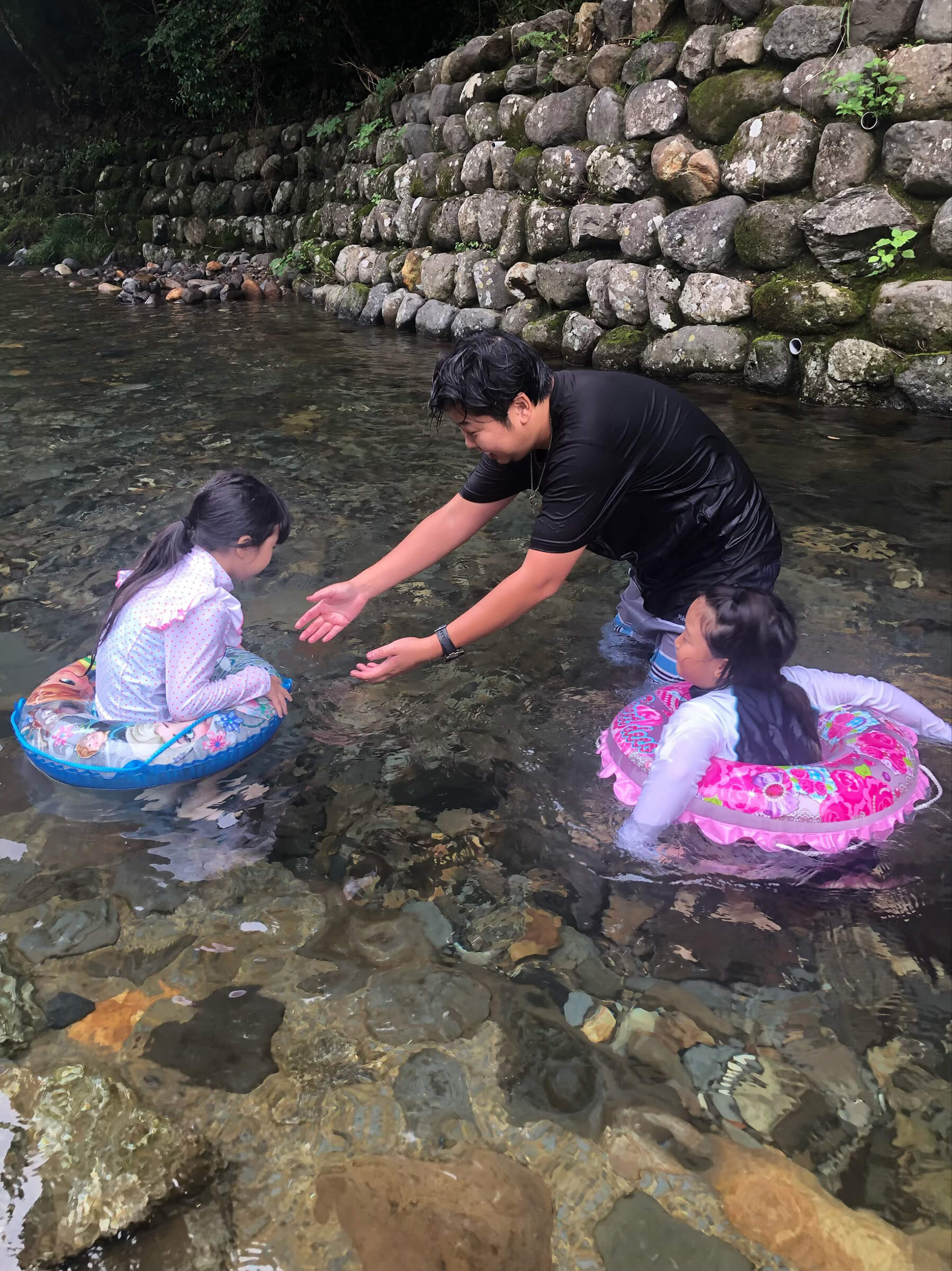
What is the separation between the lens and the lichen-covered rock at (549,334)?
865 centimetres

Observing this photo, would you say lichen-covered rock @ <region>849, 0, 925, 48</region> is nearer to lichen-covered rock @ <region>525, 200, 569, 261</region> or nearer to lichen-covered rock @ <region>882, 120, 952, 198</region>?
lichen-covered rock @ <region>882, 120, 952, 198</region>

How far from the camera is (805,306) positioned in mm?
6789

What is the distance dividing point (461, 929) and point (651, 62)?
8.43 meters

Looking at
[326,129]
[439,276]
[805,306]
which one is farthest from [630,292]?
[326,129]

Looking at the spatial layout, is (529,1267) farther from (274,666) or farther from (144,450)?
(144,450)

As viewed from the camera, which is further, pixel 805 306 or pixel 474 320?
pixel 474 320

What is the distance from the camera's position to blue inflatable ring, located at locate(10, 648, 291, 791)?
306 cm

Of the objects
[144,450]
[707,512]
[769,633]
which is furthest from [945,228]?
[144,450]

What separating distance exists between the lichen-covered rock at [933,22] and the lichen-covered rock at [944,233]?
120 centimetres

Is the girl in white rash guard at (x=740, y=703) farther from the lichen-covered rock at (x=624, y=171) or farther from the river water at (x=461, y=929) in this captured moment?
the lichen-covered rock at (x=624, y=171)

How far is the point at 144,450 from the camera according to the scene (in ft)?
22.4

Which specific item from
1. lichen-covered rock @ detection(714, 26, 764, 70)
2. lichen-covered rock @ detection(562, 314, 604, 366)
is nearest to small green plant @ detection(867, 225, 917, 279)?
lichen-covered rock @ detection(714, 26, 764, 70)

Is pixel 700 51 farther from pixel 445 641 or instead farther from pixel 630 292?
pixel 445 641

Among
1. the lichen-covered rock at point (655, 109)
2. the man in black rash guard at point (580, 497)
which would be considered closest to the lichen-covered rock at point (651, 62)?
the lichen-covered rock at point (655, 109)
